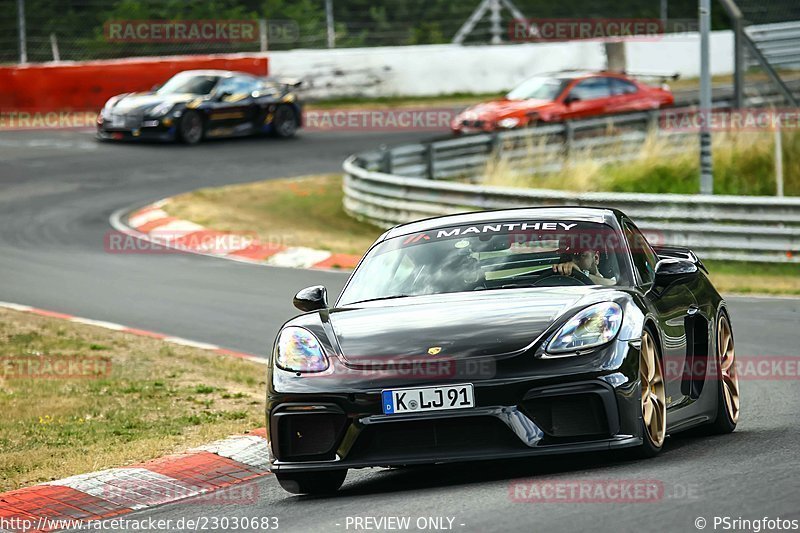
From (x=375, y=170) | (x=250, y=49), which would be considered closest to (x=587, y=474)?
(x=375, y=170)

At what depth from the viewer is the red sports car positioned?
28.2 meters

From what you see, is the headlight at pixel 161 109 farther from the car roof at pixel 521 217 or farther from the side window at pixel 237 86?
the car roof at pixel 521 217

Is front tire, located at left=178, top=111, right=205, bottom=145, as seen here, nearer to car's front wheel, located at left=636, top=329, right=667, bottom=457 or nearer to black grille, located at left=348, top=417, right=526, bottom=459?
car's front wheel, located at left=636, top=329, right=667, bottom=457

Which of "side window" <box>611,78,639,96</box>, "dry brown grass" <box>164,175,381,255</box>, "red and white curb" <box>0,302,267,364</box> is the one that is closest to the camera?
"red and white curb" <box>0,302,267,364</box>

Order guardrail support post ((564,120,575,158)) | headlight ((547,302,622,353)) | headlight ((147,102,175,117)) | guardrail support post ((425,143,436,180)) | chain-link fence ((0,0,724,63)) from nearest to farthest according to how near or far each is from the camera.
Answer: headlight ((547,302,622,353)), guardrail support post ((425,143,436,180)), guardrail support post ((564,120,575,158)), headlight ((147,102,175,117)), chain-link fence ((0,0,724,63))

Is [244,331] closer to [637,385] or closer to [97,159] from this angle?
[637,385]

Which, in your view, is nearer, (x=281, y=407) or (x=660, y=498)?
(x=660, y=498)

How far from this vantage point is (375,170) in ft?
78.6

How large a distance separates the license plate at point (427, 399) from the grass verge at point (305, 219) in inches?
402

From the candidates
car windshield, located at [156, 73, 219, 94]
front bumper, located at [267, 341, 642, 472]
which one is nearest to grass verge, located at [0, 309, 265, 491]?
front bumper, located at [267, 341, 642, 472]

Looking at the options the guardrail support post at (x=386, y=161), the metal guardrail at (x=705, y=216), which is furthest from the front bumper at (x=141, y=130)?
the metal guardrail at (x=705, y=216)

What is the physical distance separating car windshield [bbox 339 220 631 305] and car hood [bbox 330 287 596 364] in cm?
23

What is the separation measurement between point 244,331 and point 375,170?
10542mm

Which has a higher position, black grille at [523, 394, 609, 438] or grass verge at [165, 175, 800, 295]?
black grille at [523, 394, 609, 438]
